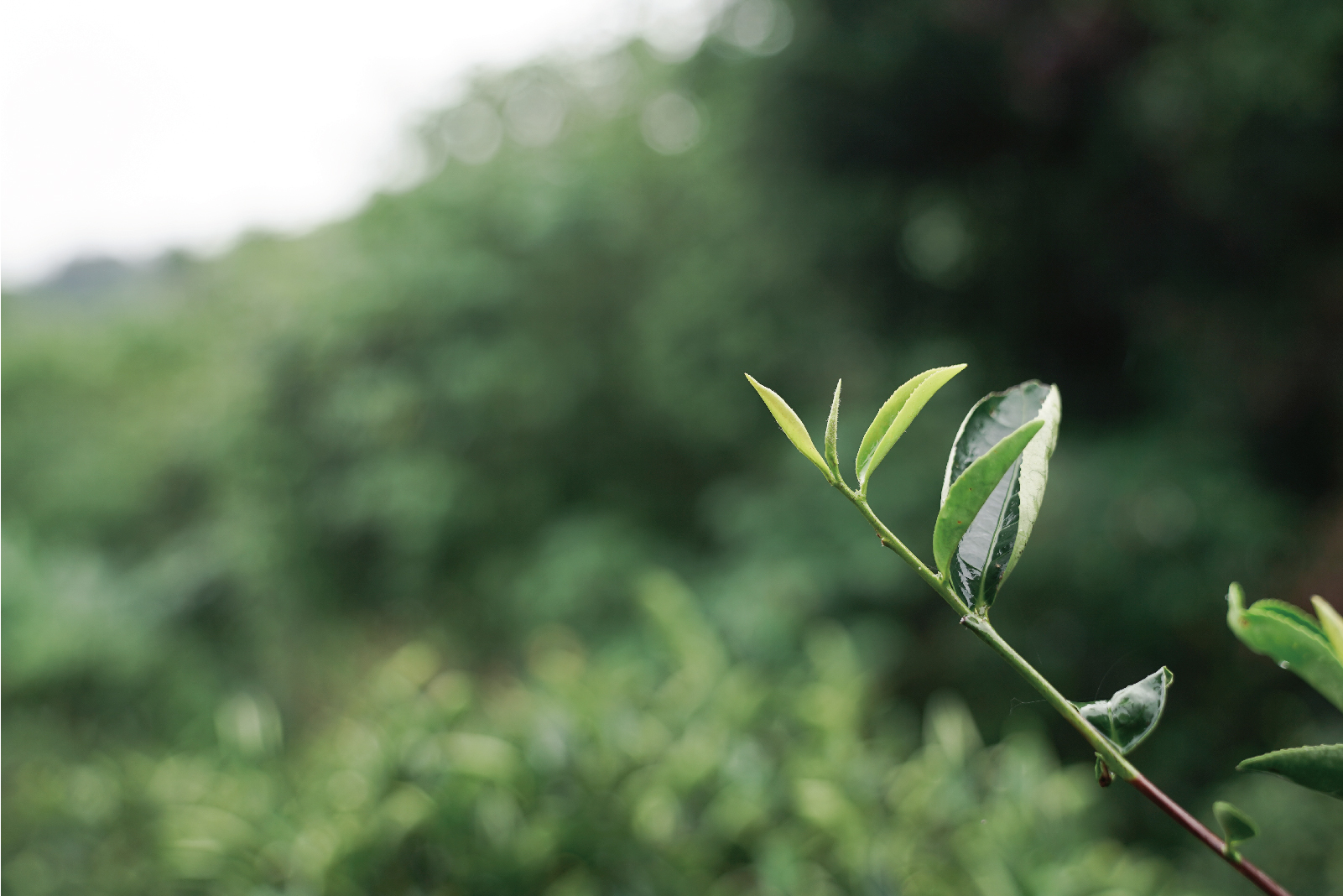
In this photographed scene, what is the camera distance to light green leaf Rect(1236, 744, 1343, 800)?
23 cm

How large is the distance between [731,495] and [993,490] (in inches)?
104

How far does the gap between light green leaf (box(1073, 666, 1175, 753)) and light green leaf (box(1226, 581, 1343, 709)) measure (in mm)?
35

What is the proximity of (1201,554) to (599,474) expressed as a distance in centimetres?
228

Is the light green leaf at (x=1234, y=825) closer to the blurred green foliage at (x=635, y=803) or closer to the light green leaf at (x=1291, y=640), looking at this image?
the light green leaf at (x=1291, y=640)

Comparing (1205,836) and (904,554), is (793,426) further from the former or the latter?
(1205,836)

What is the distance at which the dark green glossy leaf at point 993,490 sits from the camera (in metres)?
0.24

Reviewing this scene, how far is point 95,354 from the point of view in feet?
21.3

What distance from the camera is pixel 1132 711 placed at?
0.79ft

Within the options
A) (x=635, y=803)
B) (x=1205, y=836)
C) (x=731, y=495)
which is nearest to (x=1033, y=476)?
(x=1205, y=836)

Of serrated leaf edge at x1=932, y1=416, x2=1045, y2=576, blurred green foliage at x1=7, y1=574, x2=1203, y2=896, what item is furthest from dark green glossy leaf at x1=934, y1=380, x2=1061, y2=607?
blurred green foliage at x1=7, y1=574, x2=1203, y2=896

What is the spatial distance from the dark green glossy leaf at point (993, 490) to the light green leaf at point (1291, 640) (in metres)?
0.06

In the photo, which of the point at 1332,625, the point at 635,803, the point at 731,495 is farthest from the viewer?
the point at 731,495

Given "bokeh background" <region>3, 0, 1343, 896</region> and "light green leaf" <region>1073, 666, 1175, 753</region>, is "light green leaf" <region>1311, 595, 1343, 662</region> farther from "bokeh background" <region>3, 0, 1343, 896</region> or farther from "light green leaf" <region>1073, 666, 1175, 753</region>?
"bokeh background" <region>3, 0, 1343, 896</region>

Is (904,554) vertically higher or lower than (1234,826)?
higher
